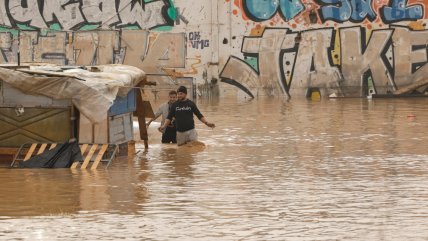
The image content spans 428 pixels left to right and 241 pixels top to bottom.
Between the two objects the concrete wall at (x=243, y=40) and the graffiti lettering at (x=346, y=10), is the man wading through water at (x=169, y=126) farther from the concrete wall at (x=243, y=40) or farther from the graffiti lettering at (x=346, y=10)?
the graffiti lettering at (x=346, y=10)

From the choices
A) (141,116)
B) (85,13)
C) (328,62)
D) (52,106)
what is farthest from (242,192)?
(85,13)

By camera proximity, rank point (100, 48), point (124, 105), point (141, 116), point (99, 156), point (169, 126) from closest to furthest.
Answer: point (99, 156), point (124, 105), point (141, 116), point (169, 126), point (100, 48)

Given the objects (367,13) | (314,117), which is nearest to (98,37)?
(367,13)

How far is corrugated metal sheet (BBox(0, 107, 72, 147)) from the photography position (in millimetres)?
19281

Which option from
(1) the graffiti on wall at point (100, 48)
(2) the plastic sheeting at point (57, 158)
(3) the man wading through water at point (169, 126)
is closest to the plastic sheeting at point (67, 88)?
(2) the plastic sheeting at point (57, 158)

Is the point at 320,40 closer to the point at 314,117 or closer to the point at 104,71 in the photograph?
the point at 314,117

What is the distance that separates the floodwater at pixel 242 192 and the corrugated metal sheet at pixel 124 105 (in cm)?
86

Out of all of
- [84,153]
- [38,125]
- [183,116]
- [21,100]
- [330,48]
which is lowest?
[84,153]

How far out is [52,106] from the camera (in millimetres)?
19359

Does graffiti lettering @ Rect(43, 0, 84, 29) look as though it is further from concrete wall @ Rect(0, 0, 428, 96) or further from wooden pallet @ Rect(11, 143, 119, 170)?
wooden pallet @ Rect(11, 143, 119, 170)

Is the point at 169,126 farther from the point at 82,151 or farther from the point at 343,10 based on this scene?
the point at 343,10

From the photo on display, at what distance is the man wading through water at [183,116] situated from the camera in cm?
2202

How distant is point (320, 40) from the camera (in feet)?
143

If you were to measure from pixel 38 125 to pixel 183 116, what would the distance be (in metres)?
3.64
